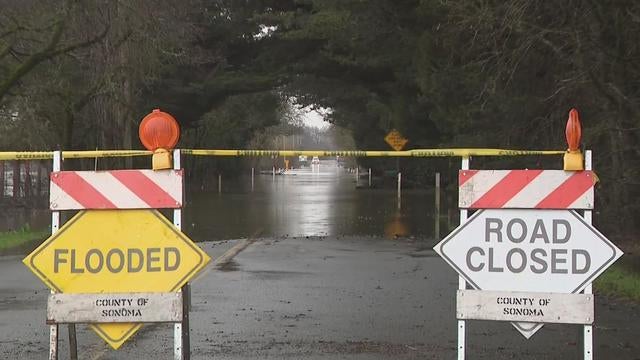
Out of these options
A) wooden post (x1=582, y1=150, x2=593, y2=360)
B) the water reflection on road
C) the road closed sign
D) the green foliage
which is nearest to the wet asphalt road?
wooden post (x1=582, y1=150, x2=593, y2=360)

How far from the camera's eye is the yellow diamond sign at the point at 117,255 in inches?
207

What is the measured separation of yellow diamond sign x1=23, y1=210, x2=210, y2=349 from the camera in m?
5.25

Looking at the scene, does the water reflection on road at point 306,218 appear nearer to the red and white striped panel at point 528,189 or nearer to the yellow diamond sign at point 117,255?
the yellow diamond sign at point 117,255

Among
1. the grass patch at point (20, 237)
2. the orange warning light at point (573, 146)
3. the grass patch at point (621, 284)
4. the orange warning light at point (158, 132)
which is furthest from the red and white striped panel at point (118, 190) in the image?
the grass patch at point (20, 237)

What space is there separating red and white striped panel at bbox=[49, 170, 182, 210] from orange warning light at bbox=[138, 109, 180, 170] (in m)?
0.08

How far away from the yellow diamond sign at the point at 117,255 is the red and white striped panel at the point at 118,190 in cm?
7

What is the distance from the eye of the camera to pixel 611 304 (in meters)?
8.52

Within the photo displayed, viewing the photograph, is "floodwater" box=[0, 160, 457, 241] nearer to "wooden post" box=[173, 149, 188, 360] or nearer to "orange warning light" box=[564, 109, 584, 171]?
"wooden post" box=[173, 149, 188, 360]

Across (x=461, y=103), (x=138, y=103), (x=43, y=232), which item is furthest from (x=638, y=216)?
(x=138, y=103)

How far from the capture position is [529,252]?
5.24m

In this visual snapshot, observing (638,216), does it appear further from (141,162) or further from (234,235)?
(141,162)

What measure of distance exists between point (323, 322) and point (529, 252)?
2.79 m

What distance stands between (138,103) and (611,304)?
26.8 meters

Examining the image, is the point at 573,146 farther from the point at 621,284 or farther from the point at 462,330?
the point at 621,284
